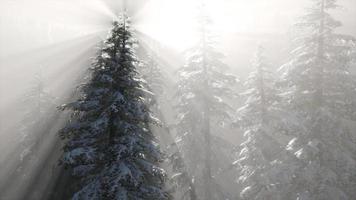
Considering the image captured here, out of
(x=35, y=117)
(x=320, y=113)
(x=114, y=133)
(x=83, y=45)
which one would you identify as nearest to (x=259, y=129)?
(x=320, y=113)

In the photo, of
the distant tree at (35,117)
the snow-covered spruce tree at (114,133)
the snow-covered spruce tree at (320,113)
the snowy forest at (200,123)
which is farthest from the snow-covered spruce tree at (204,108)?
the distant tree at (35,117)

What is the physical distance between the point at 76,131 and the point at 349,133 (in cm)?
1483

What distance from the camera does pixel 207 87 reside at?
23.2 m

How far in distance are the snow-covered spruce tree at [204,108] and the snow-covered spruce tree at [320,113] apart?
3959mm

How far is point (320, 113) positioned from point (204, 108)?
6628mm

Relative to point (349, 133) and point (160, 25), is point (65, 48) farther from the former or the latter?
point (349, 133)

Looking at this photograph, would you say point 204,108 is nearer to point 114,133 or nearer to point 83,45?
point 114,133

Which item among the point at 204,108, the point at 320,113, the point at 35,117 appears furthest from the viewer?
the point at 35,117

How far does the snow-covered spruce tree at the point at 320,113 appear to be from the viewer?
66.7 ft

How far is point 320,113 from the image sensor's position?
20797 mm

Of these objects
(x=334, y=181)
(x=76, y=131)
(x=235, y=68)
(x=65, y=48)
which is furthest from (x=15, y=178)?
(x=65, y=48)

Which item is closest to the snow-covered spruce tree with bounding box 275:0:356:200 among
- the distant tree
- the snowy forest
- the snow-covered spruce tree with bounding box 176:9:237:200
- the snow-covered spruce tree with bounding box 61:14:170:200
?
the snowy forest

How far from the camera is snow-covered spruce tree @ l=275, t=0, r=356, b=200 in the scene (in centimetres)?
2033

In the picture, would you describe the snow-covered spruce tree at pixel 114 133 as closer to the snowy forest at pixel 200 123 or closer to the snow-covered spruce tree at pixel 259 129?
the snowy forest at pixel 200 123
